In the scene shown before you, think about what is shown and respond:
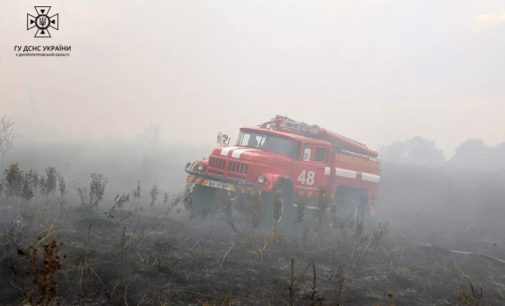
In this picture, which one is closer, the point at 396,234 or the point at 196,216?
the point at 196,216

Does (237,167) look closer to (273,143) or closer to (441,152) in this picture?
(273,143)

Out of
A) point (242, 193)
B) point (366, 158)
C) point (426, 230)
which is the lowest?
point (426, 230)

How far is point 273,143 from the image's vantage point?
38.7ft

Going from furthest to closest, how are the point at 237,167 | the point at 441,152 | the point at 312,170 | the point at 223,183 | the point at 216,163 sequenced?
the point at 441,152
the point at 312,170
the point at 216,163
the point at 237,167
the point at 223,183

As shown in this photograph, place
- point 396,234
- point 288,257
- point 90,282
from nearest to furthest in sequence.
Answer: point 90,282 < point 288,257 < point 396,234

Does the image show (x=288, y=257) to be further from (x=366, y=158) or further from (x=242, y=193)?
(x=366, y=158)

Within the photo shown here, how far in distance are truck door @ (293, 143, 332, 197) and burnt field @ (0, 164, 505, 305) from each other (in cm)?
120

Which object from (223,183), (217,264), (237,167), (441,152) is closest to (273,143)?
(237,167)

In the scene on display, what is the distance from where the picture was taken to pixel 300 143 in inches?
464

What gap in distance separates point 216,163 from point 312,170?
9.21 feet

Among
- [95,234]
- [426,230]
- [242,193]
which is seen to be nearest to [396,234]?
[426,230]

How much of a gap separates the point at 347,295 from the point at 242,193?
4.36 metres

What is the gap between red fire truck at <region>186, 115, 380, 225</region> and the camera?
10.7m

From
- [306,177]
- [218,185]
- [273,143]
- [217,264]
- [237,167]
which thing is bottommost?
[217,264]
